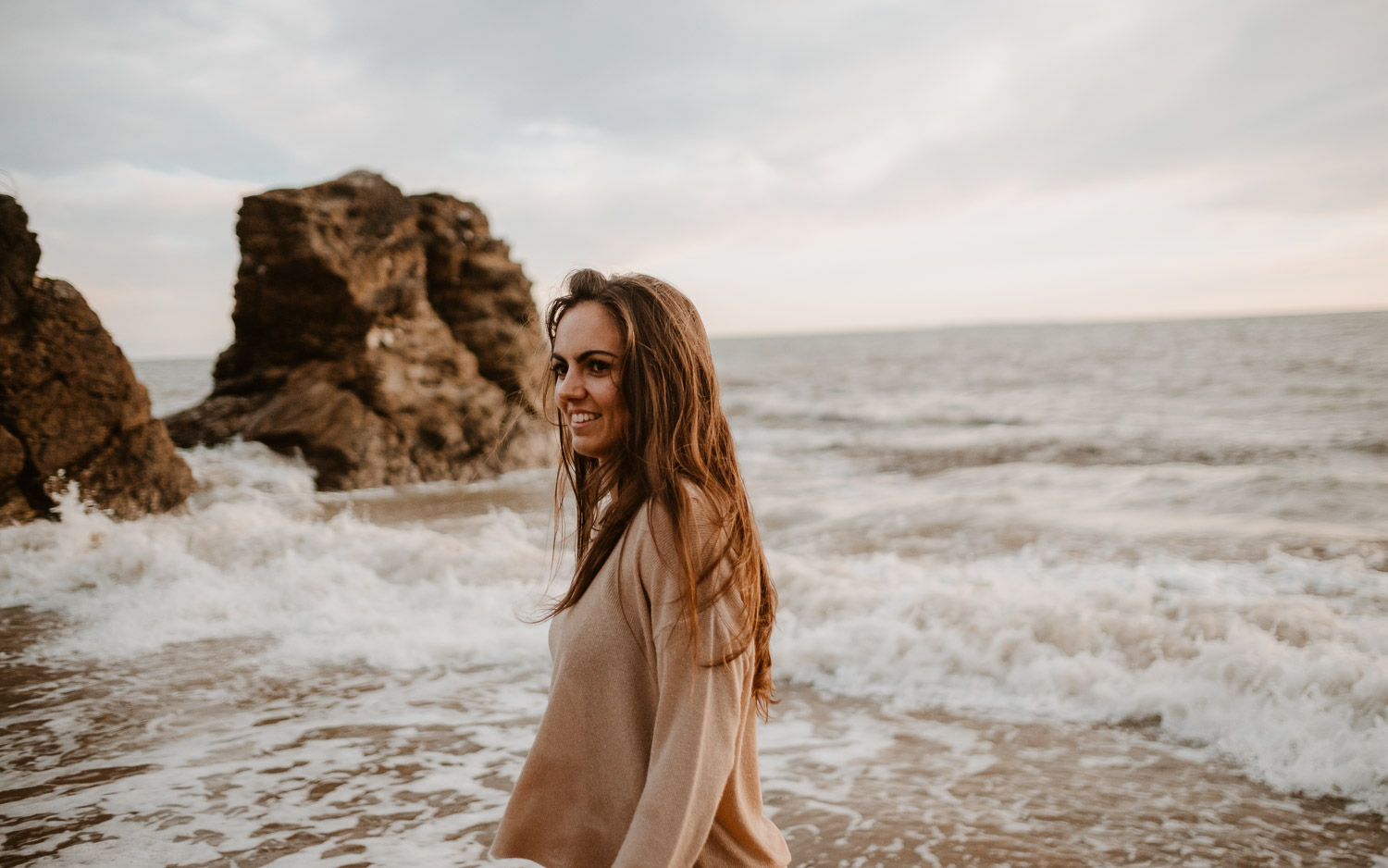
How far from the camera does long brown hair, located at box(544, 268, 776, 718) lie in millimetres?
1606

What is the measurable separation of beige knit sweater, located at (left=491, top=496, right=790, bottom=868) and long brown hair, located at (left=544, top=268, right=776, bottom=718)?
4 cm

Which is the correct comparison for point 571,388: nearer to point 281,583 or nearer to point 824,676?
point 824,676

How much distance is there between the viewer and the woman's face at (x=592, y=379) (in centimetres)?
178

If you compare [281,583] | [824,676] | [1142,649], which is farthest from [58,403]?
[1142,649]

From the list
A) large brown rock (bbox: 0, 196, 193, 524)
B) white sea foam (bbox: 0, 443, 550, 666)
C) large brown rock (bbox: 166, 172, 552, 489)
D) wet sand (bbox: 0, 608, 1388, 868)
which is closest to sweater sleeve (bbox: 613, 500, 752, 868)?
wet sand (bbox: 0, 608, 1388, 868)

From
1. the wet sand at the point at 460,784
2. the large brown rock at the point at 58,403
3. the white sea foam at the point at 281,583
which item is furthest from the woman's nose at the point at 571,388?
the large brown rock at the point at 58,403

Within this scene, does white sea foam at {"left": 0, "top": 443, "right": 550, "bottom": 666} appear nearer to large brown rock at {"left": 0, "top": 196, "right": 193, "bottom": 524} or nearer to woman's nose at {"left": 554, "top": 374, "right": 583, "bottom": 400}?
large brown rock at {"left": 0, "top": 196, "right": 193, "bottom": 524}

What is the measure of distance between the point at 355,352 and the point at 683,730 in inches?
516

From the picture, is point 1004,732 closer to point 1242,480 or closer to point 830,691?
point 830,691

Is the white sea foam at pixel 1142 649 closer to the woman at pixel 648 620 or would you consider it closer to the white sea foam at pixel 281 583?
the white sea foam at pixel 281 583

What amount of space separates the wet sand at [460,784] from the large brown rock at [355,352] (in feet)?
24.5

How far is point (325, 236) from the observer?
13.0m

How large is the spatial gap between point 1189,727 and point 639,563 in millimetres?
4552

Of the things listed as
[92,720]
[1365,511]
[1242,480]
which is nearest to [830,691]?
[92,720]
